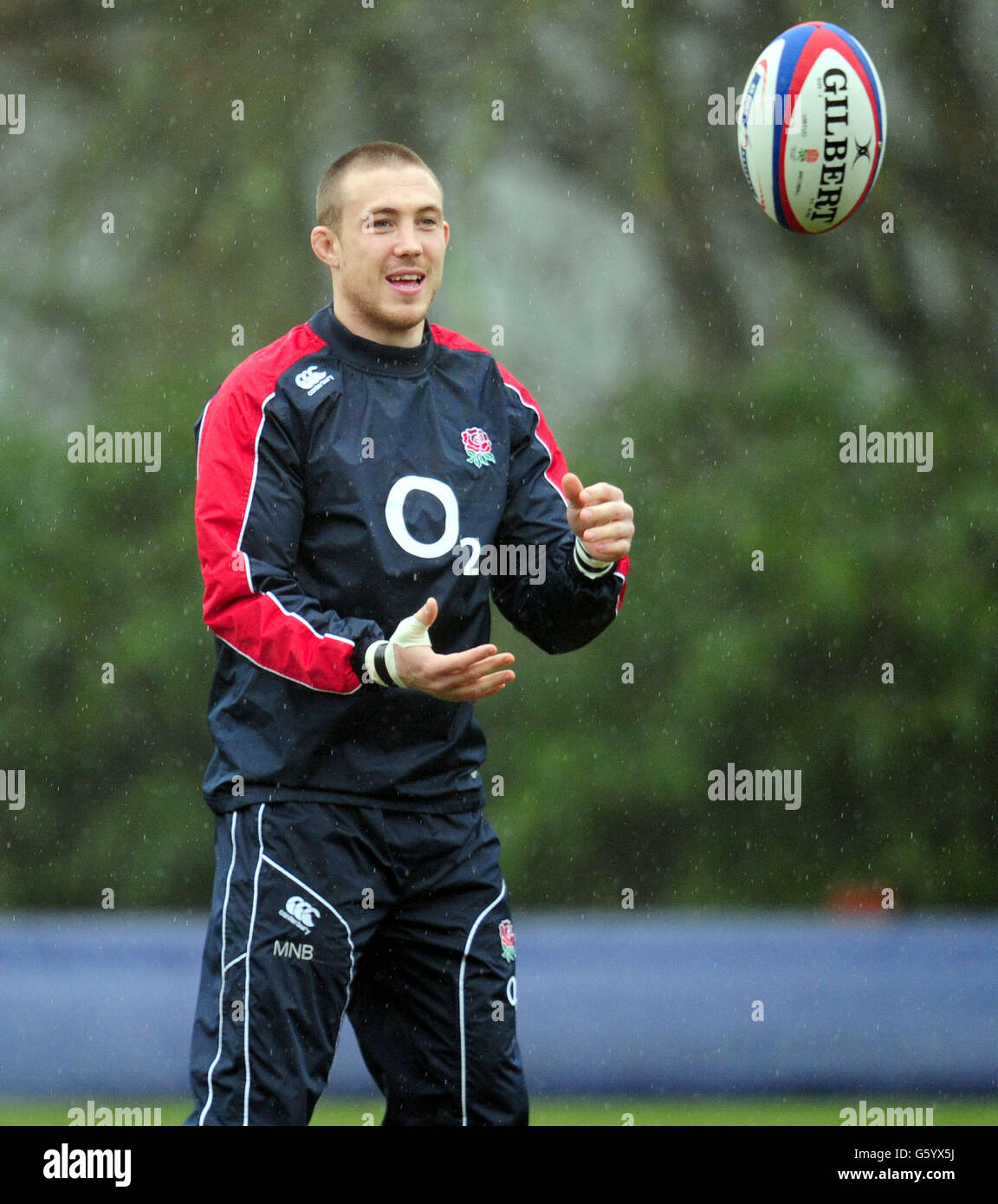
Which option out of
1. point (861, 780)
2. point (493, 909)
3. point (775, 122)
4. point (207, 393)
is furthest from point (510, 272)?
point (493, 909)

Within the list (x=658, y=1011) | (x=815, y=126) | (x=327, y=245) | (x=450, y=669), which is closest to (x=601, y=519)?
(x=450, y=669)

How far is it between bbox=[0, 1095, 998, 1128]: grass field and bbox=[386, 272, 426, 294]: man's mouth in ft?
8.36

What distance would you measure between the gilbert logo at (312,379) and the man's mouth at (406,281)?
189 mm

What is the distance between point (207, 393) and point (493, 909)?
4.10 meters

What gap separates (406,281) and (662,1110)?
2904mm

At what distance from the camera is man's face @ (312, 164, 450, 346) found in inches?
Answer: 116

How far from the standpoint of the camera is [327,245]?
3064mm

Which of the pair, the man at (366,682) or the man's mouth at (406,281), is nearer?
the man at (366,682)

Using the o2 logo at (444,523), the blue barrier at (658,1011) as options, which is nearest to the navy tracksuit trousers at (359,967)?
the o2 logo at (444,523)

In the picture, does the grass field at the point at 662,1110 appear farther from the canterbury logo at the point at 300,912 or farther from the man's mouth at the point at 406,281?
the man's mouth at the point at 406,281

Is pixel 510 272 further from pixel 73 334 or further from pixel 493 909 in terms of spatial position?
pixel 493 909

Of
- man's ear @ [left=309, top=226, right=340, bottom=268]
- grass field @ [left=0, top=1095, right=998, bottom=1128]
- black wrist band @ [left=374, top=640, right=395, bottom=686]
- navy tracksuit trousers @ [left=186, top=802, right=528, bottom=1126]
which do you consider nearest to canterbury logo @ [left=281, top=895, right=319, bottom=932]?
navy tracksuit trousers @ [left=186, top=802, right=528, bottom=1126]

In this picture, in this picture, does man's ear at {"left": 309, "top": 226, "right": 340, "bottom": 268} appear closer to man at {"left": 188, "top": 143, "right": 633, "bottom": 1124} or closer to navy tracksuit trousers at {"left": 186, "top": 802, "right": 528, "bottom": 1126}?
man at {"left": 188, "top": 143, "right": 633, "bottom": 1124}

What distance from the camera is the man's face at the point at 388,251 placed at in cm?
294
